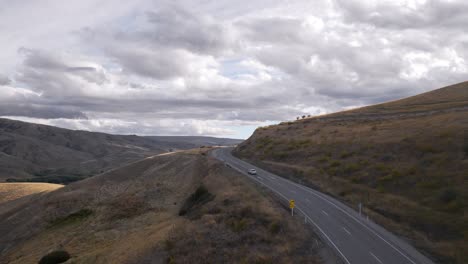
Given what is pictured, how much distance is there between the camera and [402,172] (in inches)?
1746

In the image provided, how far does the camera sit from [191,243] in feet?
97.9

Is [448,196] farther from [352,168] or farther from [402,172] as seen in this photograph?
[352,168]

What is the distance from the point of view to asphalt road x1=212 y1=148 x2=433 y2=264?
2608 cm

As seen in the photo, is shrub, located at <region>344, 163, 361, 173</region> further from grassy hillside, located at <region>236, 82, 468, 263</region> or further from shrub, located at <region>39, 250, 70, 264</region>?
shrub, located at <region>39, 250, 70, 264</region>

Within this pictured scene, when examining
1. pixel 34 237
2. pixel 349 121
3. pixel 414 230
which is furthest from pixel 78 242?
pixel 349 121

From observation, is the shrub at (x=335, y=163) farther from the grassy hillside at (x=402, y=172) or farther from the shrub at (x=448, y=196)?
the shrub at (x=448, y=196)

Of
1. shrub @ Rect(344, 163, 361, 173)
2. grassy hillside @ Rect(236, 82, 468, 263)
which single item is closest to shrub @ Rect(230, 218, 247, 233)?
grassy hillside @ Rect(236, 82, 468, 263)

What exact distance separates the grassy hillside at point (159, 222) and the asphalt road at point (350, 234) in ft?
6.95

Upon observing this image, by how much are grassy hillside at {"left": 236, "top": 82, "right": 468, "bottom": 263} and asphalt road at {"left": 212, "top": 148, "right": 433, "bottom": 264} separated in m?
1.77

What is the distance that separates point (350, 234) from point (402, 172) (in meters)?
17.6

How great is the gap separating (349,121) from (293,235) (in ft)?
228

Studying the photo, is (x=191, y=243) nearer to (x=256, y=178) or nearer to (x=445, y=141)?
(x=256, y=178)

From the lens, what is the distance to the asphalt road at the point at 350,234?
2608 centimetres

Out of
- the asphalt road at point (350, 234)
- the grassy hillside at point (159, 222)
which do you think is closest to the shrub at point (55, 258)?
the grassy hillside at point (159, 222)
